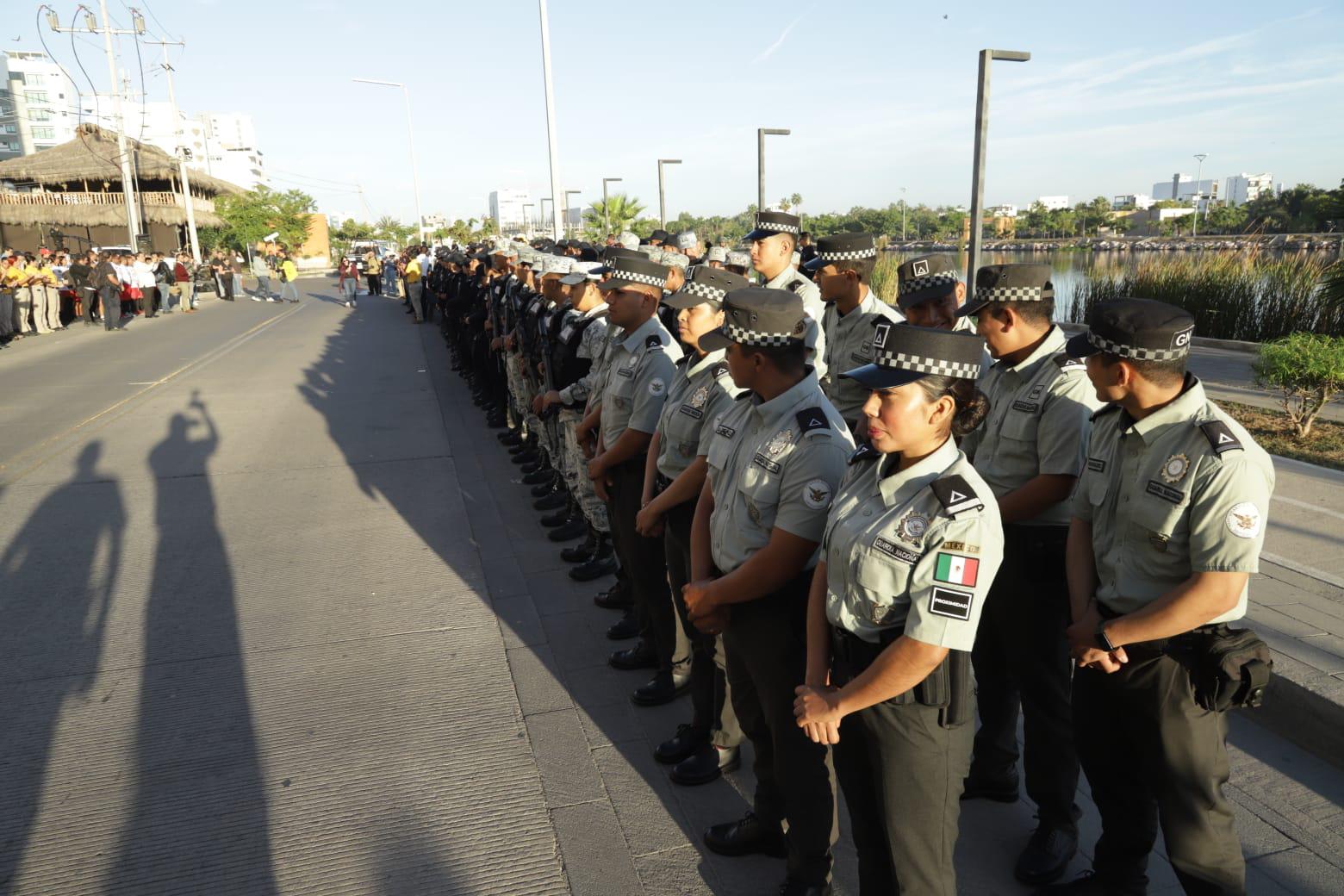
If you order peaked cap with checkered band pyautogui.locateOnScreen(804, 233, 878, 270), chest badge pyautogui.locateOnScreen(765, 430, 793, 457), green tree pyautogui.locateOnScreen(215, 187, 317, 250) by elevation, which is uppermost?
green tree pyautogui.locateOnScreen(215, 187, 317, 250)

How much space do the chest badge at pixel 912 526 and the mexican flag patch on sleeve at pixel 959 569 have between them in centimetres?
8

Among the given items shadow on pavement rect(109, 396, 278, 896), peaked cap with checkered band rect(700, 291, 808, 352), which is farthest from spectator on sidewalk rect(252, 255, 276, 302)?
peaked cap with checkered band rect(700, 291, 808, 352)

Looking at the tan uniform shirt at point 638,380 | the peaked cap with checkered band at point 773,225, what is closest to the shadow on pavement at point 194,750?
the tan uniform shirt at point 638,380

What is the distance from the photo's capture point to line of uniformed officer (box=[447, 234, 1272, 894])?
6.84ft

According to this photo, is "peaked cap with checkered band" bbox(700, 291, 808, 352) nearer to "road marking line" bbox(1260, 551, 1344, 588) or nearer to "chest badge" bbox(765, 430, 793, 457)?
"chest badge" bbox(765, 430, 793, 457)

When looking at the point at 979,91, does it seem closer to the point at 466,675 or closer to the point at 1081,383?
the point at 1081,383

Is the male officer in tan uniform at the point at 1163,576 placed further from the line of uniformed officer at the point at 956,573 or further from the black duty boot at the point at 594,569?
the black duty boot at the point at 594,569

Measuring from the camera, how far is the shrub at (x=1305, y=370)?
659cm

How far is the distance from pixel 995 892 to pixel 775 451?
1.55 m

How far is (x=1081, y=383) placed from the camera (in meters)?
2.83

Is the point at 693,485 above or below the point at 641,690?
above

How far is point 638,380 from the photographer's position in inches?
163

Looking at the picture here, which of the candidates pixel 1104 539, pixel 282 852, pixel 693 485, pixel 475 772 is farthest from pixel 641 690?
pixel 1104 539

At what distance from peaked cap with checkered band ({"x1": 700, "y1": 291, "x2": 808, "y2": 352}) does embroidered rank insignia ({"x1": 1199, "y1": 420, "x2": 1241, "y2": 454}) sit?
1.11 metres
